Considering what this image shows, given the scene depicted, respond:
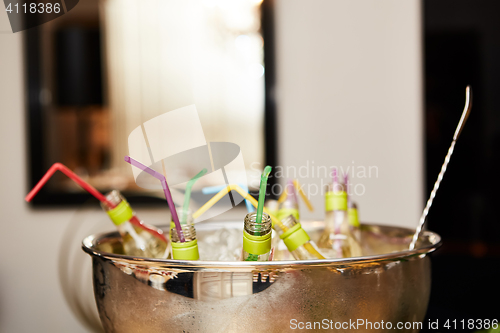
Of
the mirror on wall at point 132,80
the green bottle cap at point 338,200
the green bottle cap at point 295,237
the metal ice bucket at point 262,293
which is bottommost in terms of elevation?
the metal ice bucket at point 262,293

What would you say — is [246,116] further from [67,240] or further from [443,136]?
[67,240]

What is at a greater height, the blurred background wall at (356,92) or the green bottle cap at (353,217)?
the blurred background wall at (356,92)

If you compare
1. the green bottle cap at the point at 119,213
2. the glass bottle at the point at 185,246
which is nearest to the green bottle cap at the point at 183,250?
the glass bottle at the point at 185,246

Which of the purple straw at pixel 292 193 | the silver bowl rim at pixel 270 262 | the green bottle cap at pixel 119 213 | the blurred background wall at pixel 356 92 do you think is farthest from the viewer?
the blurred background wall at pixel 356 92

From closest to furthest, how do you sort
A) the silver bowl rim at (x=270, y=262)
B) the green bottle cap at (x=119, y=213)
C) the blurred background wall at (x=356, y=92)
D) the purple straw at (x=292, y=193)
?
the silver bowl rim at (x=270, y=262)
the green bottle cap at (x=119, y=213)
the purple straw at (x=292, y=193)
the blurred background wall at (x=356, y=92)

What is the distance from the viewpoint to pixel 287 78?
1292mm

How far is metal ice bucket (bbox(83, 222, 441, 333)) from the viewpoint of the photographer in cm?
25

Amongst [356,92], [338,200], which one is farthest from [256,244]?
[356,92]

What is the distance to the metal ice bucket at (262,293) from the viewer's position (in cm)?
25

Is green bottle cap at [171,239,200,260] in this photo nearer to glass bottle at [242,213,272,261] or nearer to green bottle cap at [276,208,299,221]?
glass bottle at [242,213,272,261]

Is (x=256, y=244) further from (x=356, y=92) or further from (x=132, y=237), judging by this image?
(x=356, y=92)

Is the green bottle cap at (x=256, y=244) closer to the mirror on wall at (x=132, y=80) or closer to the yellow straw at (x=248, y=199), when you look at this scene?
the yellow straw at (x=248, y=199)

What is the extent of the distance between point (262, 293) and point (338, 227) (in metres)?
0.17

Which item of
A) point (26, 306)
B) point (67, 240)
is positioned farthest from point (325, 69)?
point (26, 306)
